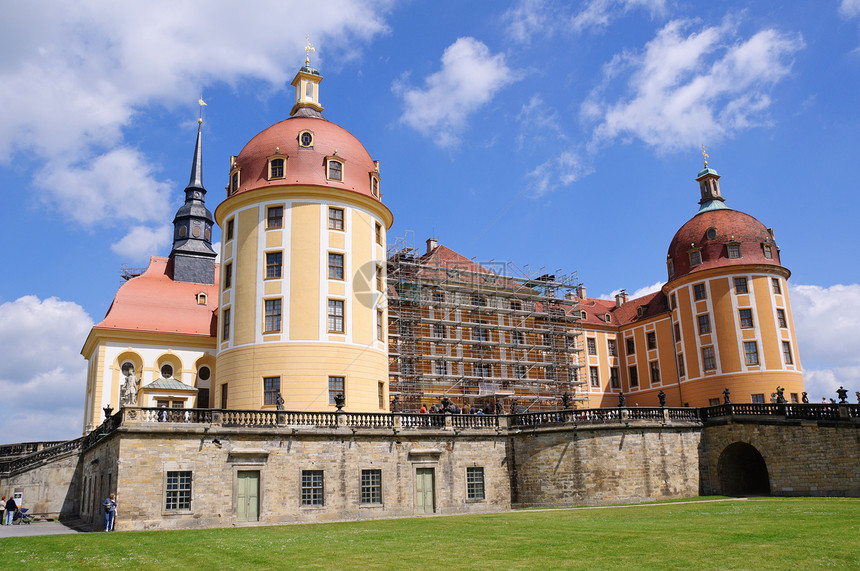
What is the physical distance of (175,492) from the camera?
26859 mm

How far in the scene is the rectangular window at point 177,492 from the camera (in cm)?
2673

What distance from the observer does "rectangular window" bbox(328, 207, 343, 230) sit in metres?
37.7

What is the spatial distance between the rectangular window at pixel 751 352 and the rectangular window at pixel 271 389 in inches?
1301

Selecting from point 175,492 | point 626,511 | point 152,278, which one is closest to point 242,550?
point 175,492

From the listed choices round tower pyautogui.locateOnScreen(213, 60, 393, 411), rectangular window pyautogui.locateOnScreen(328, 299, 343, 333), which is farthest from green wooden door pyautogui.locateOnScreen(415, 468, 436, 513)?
rectangular window pyautogui.locateOnScreen(328, 299, 343, 333)

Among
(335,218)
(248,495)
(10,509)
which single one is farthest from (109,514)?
(335,218)

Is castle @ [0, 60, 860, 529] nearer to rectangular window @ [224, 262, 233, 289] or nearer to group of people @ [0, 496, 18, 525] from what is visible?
rectangular window @ [224, 262, 233, 289]

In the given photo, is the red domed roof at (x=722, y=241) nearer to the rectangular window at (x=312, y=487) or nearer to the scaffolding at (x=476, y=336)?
the scaffolding at (x=476, y=336)

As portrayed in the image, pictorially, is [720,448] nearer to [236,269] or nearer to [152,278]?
[236,269]

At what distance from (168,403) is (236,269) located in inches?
344

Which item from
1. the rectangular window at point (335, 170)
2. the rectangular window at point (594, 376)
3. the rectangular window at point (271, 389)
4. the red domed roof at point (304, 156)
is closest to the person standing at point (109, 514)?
the rectangular window at point (271, 389)

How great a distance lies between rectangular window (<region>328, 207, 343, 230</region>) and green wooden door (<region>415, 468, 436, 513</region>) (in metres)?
13.5

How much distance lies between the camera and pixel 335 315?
36.4 meters

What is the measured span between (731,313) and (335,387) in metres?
30.7
